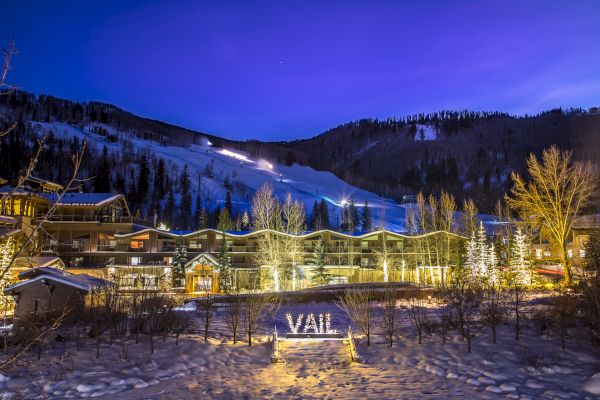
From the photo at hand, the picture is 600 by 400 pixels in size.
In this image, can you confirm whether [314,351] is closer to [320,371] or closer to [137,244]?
[320,371]

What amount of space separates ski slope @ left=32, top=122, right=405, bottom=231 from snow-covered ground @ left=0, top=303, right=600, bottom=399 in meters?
81.4

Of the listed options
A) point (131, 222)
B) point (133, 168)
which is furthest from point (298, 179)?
point (131, 222)

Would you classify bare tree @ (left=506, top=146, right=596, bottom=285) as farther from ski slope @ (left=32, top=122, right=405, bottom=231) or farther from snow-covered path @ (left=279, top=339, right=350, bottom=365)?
ski slope @ (left=32, top=122, right=405, bottom=231)

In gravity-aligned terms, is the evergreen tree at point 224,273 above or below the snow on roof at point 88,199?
below

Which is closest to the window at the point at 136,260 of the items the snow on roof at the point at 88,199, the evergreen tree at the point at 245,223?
the snow on roof at the point at 88,199

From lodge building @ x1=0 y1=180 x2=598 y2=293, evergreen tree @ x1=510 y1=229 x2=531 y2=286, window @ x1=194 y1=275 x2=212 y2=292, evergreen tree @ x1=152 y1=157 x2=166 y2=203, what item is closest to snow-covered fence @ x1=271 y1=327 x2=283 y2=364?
evergreen tree @ x1=510 y1=229 x2=531 y2=286

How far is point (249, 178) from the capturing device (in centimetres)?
12656

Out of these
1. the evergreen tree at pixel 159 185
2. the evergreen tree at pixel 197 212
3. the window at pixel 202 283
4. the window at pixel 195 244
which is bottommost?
the window at pixel 202 283

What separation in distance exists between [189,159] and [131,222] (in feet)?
284

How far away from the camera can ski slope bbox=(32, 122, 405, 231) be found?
10956 centimetres

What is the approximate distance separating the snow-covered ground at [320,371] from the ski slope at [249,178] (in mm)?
81404

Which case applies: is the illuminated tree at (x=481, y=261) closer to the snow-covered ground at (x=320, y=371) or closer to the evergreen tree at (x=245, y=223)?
the snow-covered ground at (x=320, y=371)

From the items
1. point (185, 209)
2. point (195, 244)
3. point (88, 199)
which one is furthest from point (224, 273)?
point (185, 209)

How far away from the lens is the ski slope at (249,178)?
10956 cm
